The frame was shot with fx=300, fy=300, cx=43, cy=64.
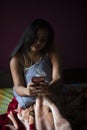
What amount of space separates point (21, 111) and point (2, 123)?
0.12 m

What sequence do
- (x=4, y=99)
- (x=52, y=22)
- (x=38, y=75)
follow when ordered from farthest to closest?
1. (x=52, y=22)
2. (x=4, y=99)
3. (x=38, y=75)

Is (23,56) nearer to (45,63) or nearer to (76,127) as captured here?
(45,63)

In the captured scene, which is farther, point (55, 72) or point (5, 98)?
point (5, 98)

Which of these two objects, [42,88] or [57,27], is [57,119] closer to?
[42,88]

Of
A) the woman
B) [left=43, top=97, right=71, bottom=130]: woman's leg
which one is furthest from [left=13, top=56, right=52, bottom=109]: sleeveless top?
[left=43, top=97, right=71, bottom=130]: woman's leg

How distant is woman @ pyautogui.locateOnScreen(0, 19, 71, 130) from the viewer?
142 cm

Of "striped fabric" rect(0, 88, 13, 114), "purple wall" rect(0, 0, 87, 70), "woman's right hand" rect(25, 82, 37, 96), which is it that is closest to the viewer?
"woman's right hand" rect(25, 82, 37, 96)

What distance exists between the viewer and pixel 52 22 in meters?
2.66

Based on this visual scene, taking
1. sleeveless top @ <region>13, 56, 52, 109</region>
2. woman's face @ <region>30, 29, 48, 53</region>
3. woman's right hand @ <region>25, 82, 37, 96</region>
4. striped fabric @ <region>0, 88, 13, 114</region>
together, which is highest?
woman's face @ <region>30, 29, 48, 53</region>

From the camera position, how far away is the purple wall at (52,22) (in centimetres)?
259

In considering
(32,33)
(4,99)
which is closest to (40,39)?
(32,33)

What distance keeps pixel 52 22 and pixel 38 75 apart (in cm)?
114

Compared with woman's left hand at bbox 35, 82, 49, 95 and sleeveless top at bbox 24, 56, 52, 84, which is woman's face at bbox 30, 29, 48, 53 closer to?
sleeveless top at bbox 24, 56, 52, 84

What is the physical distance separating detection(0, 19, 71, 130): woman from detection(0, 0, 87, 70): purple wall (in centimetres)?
99
